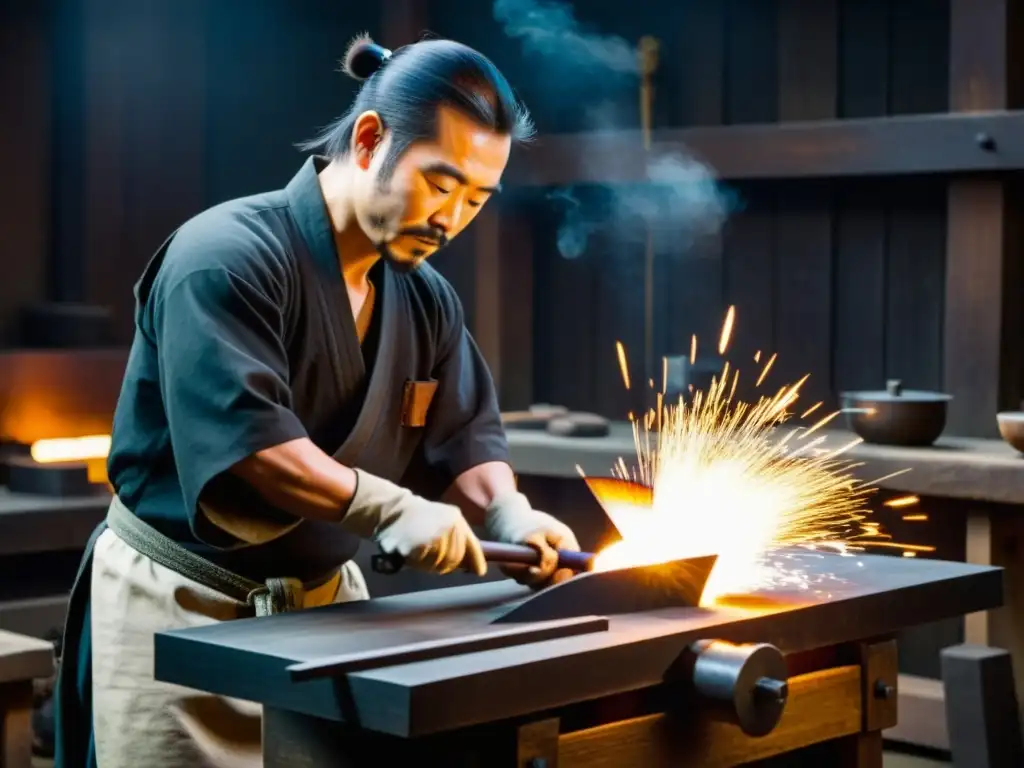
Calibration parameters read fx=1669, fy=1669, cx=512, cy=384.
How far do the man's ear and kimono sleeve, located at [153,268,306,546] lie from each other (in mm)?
352

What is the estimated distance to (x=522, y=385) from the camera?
6.40m

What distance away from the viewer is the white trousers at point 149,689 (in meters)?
2.96

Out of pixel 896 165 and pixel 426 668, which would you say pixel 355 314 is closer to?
pixel 426 668

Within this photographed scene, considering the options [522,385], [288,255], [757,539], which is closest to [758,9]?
[522,385]

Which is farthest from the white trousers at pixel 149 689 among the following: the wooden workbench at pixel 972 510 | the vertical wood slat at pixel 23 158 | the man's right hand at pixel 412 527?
the vertical wood slat at pixel 23 158

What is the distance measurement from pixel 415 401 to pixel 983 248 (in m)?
2.53

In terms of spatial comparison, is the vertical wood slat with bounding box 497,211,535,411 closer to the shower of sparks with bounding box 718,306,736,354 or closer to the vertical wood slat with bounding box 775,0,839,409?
the shower of sparks with bounding box 718,306,736,354

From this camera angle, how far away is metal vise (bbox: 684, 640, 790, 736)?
8.68 feet

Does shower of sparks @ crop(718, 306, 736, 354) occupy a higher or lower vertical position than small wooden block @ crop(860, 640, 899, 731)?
higher

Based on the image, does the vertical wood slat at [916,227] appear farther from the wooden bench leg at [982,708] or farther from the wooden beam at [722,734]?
the wooden beam at [722,734]

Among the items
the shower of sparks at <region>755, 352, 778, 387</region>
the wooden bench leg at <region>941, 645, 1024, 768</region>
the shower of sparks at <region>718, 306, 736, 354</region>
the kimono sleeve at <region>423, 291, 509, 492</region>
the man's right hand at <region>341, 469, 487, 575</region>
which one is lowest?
the wooden bench leg at <region>941, 645, 1024, 768</region>

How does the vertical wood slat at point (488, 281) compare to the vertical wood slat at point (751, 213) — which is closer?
the vertical wood slat at point (751, 213)

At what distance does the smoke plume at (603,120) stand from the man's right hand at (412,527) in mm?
3182

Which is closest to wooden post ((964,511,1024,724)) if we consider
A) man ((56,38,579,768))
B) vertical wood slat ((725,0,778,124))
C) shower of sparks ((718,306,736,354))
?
shower of sparks ((718,306,736,354))
